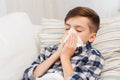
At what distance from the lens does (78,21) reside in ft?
4.62

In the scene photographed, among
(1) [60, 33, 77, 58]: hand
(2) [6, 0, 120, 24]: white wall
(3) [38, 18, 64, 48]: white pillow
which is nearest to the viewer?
(1) [60, 33, 77, 58]: hand

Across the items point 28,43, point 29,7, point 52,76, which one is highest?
point 29,7

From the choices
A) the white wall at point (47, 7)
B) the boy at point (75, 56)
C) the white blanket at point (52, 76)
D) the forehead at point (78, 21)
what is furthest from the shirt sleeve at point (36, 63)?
the white wall at point (47, 7)

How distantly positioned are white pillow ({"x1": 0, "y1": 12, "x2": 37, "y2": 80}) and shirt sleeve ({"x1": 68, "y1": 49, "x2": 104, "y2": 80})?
0.32m

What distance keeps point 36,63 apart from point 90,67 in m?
0.35

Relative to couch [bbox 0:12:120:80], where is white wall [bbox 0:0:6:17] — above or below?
above

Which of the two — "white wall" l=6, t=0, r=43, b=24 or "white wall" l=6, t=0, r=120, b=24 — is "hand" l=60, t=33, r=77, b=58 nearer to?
"white wall" l=6, t=0, r=120, b=24

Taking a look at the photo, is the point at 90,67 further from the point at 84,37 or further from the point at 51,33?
the point at 51,33

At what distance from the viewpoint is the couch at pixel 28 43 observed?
1334 mm

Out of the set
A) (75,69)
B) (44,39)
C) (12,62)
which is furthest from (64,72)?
(44,39)

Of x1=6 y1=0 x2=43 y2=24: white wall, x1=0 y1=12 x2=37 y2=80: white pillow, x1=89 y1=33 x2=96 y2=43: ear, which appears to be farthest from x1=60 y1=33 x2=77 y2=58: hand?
x1=6 y1=0 x2=43 y2=24: white wall

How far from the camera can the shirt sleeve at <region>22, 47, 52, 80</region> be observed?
4.53 feet

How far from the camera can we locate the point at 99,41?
1479 mm

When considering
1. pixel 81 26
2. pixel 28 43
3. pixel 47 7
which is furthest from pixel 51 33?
pixel 47 7
